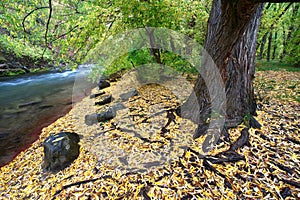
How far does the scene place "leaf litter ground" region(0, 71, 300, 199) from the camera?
6.40 ft

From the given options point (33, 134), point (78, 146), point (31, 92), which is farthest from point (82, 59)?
point (31, 92)

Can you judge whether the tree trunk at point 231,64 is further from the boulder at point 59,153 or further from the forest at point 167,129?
the boulder at point 59,153

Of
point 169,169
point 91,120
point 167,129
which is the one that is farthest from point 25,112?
point 169,169

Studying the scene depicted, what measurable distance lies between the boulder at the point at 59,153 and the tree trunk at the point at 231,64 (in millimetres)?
2192

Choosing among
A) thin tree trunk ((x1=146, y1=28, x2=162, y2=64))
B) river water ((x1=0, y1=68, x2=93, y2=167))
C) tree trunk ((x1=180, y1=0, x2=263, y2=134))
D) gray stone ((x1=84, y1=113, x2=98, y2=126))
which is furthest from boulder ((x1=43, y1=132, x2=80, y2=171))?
thin tree trunk ((x1=146, y1=28, x2=162, y2=64))

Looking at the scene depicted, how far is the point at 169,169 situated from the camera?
7.58ft

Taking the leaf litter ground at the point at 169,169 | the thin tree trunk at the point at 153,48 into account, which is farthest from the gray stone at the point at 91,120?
the thin tree trunk at the point at 153,48

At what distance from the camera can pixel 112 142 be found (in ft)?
10.5

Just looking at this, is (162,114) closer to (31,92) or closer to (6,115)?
(6,115)

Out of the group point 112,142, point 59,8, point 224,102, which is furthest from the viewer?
point 59,8

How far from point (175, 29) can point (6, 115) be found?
263 inches

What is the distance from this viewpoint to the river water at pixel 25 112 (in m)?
4.39

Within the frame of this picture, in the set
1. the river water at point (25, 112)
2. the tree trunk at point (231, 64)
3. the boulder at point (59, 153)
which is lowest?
the river water at point (25, 112)

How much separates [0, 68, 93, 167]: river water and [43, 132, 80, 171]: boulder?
5.48 ft
